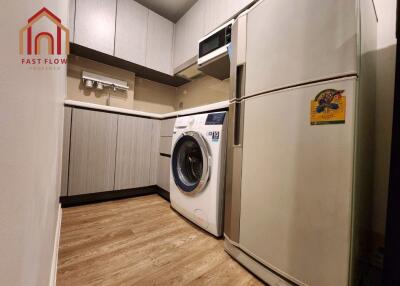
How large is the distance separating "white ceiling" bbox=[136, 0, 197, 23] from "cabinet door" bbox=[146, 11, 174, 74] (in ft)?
0.23

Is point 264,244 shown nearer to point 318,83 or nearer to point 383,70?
point 318,83

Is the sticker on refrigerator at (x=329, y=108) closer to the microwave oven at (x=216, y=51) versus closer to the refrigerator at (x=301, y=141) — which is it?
the refrigerator at (x=301, y=141)

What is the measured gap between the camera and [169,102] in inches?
120

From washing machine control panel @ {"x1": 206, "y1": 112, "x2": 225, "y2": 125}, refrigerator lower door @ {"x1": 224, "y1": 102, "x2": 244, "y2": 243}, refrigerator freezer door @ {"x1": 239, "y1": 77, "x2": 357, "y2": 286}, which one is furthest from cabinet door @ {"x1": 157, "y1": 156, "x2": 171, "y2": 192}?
refrigerator freezer door @ {"x1": 239, "y1": 77, "x2": 357, "y2": 286}

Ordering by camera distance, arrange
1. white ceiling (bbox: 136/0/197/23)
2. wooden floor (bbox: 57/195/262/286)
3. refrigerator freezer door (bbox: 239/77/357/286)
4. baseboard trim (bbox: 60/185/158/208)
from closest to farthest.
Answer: refrigerator freezer door (bbox: 239/77/357/286), wooden floor (bbox: 57/195/262/286), baseboard trim (bbox: 60/185/158/208), white ceiling (bbox: 136/0/197/23)

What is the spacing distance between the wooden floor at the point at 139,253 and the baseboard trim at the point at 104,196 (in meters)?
0.11

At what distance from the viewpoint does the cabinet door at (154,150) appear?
80.9 inches

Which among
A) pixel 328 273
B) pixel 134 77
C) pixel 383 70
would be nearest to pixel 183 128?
pixel 328 273

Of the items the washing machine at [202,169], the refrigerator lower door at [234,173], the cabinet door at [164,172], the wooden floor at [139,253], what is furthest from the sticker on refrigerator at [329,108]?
the cabinet door at [164,172]

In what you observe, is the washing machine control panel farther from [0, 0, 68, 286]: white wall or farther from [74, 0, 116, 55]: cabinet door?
[74, 0, 116, 55]: cabinet door

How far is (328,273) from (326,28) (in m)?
0.91

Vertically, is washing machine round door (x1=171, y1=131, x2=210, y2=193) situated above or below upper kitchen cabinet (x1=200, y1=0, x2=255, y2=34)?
below

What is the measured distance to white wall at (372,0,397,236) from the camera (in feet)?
3.33

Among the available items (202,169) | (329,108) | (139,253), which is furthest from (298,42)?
(139,253)
